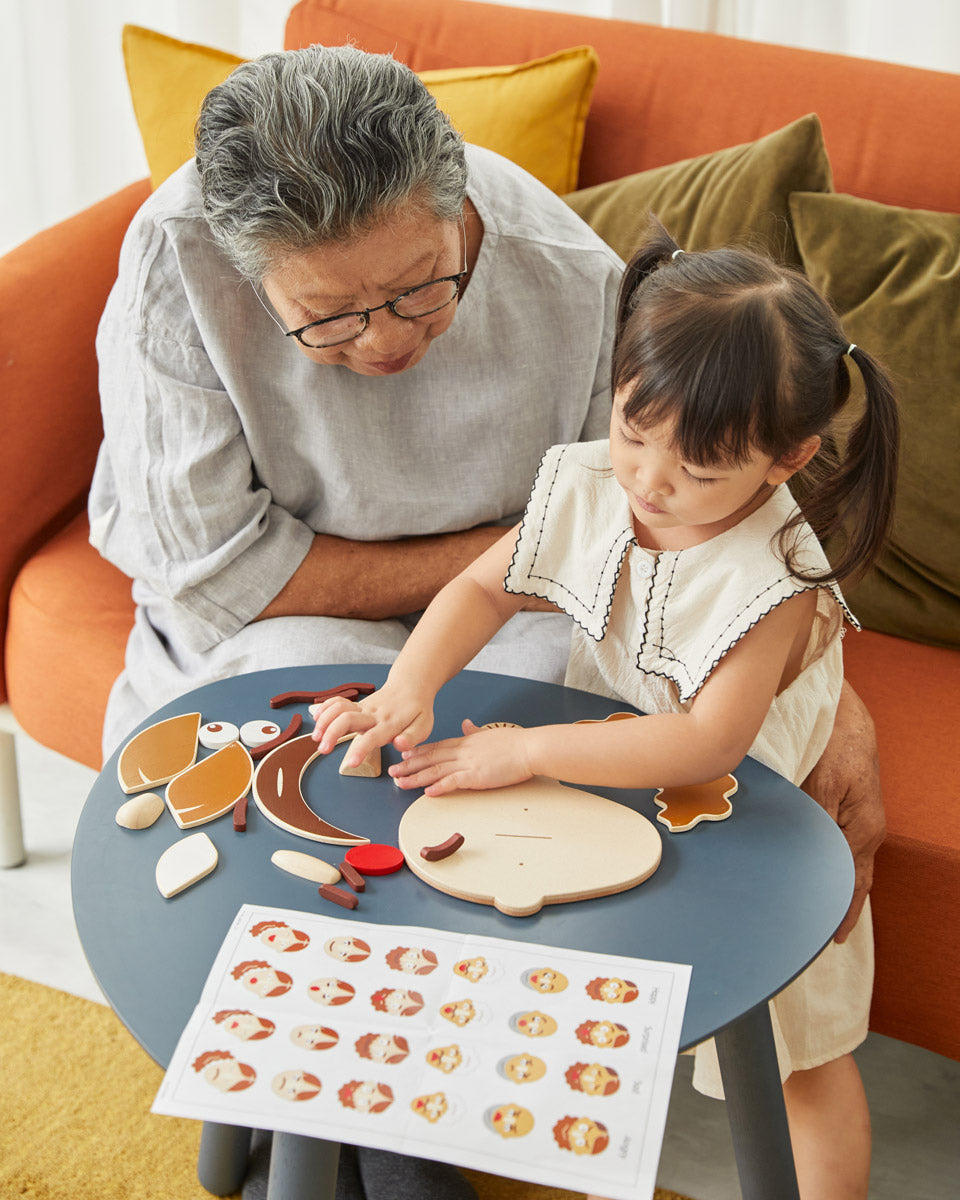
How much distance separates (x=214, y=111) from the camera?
950mm

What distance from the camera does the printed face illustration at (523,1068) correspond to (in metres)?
0.66

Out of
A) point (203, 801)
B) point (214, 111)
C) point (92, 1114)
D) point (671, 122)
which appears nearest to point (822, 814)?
point (203, 801)

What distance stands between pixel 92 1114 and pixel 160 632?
0.56 m

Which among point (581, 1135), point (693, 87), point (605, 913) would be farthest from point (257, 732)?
point (693, 87)

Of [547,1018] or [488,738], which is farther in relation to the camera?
[488,738]

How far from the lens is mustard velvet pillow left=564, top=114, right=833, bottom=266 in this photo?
1.43 metres

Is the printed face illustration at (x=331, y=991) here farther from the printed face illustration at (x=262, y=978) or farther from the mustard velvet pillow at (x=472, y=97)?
the mustard velvet pillow at (x=472, y=97)

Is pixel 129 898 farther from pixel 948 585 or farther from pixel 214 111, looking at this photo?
pixel 948 585

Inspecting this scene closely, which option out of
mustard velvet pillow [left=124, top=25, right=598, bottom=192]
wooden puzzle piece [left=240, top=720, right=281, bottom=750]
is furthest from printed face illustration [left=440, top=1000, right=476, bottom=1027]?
mustard velvet pillow [left=124, top=25, right=598, bottom=192]

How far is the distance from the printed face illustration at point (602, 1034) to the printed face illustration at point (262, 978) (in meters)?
0.19

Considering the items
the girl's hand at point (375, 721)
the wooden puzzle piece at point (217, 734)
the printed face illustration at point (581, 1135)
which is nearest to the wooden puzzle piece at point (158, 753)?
the wooden puzzle piece at point (217, 734)

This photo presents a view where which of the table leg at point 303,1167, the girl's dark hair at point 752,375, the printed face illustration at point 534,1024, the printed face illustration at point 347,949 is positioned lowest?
the table leg at point 303,1167

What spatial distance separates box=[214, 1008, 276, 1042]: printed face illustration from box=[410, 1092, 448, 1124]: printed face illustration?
0.10 m

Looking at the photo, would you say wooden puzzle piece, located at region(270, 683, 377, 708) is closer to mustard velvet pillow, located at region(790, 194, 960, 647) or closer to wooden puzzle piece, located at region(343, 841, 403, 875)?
wooden puzzle piece, located at region(343, 841, 403, 875)
